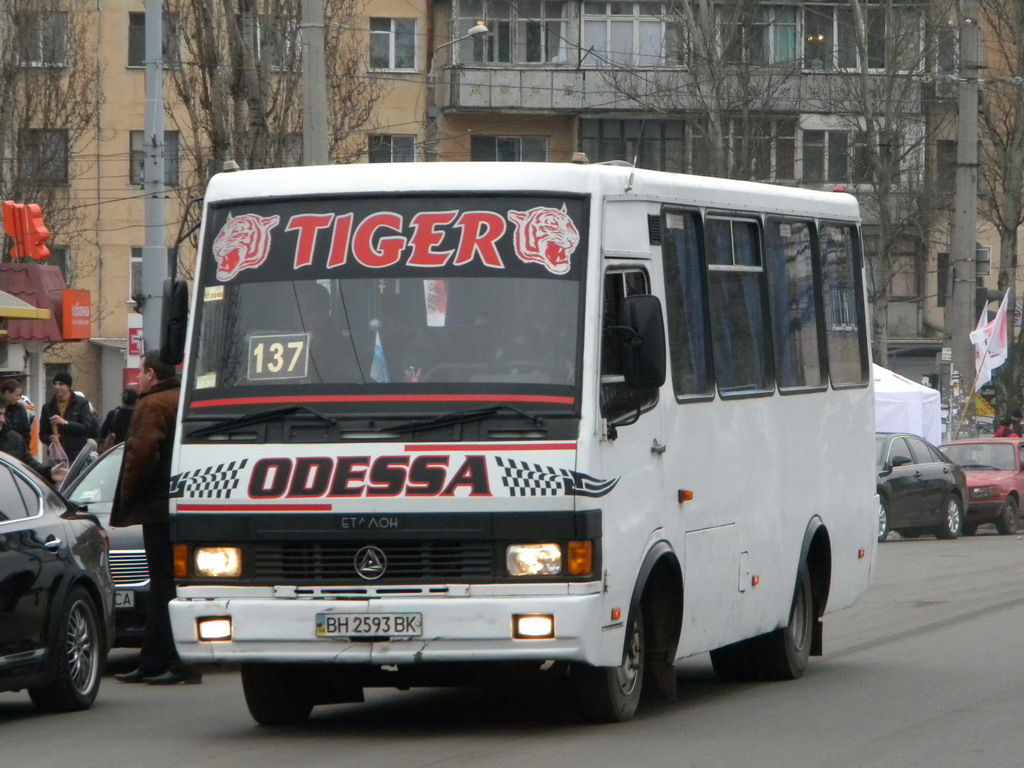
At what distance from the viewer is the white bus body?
339 inches

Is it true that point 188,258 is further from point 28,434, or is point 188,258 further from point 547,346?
point 547,346

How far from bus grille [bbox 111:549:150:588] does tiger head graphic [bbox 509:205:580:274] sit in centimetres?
452

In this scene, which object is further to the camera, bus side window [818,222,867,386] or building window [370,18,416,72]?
building window [370,18,416,72]

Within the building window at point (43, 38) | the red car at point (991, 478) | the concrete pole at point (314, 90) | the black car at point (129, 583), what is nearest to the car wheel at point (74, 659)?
the black car at point (129, 583)

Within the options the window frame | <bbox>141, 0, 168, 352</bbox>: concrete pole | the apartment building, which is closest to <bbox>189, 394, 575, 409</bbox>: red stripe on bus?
<bbox>141, 0, 168, 352</bbox>: concrete pole

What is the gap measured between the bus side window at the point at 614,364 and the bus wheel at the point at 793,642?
8.89ft

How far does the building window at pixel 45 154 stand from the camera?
42.6m

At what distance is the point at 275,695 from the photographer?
9.63 metres

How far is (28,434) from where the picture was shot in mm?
19938

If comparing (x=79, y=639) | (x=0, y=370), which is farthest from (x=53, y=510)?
(x=0, y=370)

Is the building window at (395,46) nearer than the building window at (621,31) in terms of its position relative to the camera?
No

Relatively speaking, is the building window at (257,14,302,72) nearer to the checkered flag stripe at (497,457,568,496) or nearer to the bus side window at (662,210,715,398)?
the bus side window at (662,210,715,398)

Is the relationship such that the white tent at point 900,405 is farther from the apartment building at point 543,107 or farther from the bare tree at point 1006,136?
the apartment building at point 543,107

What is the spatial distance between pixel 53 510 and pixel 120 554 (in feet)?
6.25
